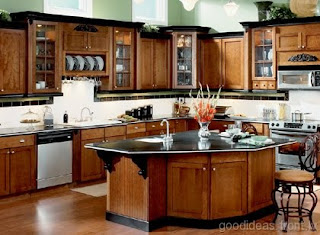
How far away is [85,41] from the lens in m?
9.21

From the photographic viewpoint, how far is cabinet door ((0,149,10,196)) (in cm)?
771

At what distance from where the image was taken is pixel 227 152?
6500 millimetres

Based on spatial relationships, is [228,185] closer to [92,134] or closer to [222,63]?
[92,134]

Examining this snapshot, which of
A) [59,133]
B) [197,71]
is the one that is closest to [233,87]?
[197,71]

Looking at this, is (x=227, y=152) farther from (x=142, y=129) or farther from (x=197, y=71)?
(x=197, y=71)

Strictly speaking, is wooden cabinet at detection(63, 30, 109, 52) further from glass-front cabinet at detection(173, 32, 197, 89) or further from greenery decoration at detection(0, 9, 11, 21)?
glass-front cabinet at detection(173, 32, 197, 89)

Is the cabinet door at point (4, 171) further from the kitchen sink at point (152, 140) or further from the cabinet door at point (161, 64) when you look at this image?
the cabinet door at point (161, 64)

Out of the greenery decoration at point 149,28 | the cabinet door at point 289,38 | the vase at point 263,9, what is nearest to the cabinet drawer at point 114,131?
the greenery decoration at point 149,28

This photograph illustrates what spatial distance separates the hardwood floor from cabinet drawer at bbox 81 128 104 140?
1060 mm

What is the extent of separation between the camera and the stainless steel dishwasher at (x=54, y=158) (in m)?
8.22

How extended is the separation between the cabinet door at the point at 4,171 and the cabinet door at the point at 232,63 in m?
4.78

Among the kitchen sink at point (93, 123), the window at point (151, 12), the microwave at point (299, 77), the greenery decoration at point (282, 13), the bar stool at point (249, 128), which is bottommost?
the bar stool at point (249, 128)

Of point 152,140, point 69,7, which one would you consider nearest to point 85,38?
point 69,7

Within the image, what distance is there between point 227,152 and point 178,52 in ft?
16.0
